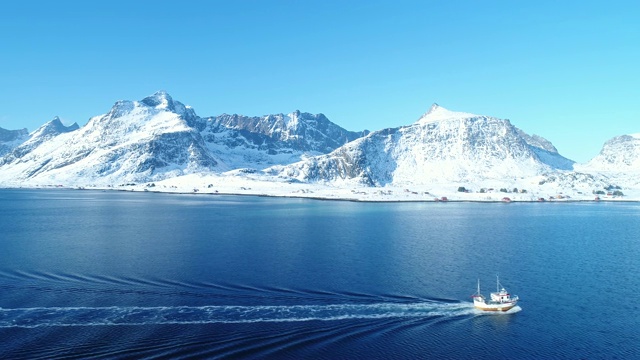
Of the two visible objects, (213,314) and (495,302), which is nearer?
(213,314)

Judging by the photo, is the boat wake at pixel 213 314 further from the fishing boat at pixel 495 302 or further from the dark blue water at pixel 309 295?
the fishing boat at pixel 495 302

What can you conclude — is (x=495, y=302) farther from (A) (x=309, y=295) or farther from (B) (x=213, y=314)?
(B) (x=213, y=314)

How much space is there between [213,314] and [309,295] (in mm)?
11919

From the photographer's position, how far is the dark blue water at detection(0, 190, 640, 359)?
42094mm

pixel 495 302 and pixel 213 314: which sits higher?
pixel 495 302

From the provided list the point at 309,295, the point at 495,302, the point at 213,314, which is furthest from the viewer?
the point at 309,295

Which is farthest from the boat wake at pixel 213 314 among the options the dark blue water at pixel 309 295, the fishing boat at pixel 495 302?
the fishing boat at pixel 495 302

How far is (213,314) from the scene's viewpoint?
161ft

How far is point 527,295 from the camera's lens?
2295 inches

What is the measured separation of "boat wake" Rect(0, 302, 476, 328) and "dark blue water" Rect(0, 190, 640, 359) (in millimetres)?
203

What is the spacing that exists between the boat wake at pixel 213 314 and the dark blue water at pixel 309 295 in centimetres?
20

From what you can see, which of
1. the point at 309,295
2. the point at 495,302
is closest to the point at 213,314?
the point at 309,295

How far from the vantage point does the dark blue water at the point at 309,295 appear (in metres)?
42.1

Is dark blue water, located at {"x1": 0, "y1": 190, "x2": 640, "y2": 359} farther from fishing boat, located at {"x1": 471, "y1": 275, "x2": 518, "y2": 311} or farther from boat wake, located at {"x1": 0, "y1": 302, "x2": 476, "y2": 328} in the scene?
fishing boat, located at {"x1": 471, "y1": 275, "x2": 518, "y2": 311}
